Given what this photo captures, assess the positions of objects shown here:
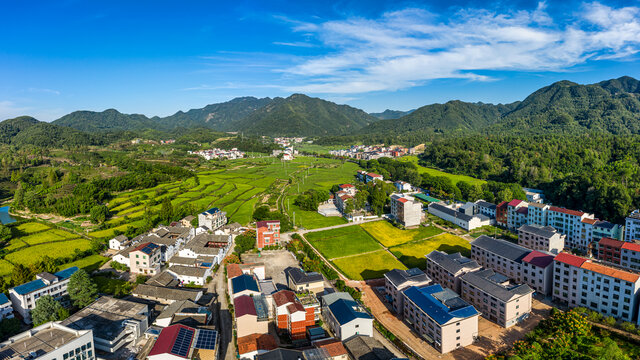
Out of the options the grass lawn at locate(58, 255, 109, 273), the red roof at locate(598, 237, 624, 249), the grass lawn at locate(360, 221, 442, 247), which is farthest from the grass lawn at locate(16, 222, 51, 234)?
the red roof at locate(598, 237, 624, 249)

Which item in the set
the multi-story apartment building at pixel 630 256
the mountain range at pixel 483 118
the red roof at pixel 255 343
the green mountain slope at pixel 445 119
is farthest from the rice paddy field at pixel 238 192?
the green mountain slope at pixel 445 119

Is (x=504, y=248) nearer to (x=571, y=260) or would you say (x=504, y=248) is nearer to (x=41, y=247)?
(x=571, y=260)

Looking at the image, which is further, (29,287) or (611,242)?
(611,242)

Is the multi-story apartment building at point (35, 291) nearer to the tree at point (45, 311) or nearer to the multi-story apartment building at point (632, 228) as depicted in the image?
the tree at point (45, 311)

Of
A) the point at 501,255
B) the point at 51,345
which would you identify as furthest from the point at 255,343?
the point at 501,255

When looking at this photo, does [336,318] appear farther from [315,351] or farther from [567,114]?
[567,114]
